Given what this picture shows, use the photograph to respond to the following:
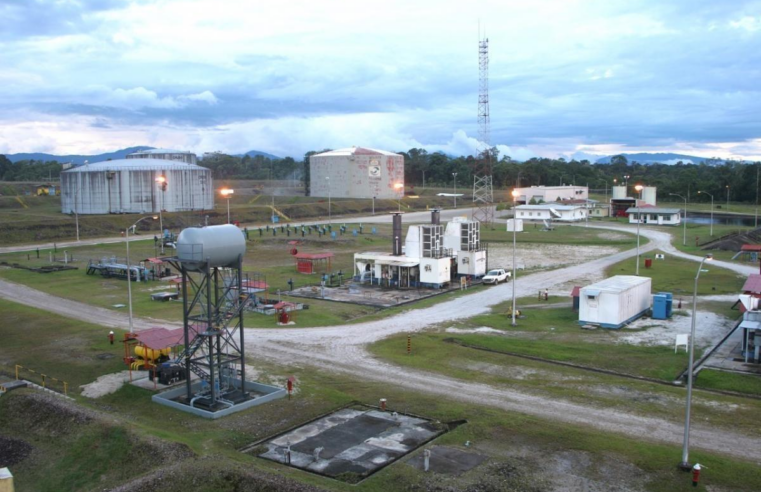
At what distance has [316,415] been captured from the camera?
26.4 metres

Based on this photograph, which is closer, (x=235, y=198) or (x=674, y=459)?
(x=674, y=459)

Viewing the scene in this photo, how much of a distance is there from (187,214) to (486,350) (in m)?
88.0

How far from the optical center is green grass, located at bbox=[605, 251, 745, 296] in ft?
179

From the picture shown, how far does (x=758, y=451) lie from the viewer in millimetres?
22266

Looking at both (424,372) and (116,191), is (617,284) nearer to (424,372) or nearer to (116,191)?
(424,372)

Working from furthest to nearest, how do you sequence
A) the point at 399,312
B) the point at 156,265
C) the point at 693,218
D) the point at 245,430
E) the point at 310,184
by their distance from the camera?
the point at 310,184, the point at 693,218, the point at 156,265, the point at 399,312, the point at 245,430

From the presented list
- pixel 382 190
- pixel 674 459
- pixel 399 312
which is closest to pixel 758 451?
pixel 674 459

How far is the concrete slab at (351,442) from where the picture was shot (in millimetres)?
21656

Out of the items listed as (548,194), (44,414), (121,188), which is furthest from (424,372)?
(548,194)

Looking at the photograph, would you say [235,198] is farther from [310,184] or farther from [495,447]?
[495,447]

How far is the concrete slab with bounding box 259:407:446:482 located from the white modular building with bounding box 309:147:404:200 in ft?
442

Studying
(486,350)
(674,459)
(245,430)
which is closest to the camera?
(674,459)

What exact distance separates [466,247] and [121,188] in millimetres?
75233

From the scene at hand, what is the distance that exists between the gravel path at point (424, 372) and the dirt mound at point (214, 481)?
33.2 ft
